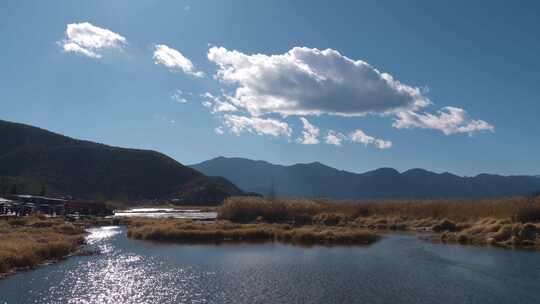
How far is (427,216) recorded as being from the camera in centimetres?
8281

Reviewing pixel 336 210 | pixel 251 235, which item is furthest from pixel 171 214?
pixel 251 235

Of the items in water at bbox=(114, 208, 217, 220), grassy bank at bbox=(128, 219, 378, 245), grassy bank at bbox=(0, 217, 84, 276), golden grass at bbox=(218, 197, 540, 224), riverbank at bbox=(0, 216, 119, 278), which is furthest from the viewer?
water at bbox=(114, 208, 217, 220)

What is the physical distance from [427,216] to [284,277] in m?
53.0

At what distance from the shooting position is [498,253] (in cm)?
4828

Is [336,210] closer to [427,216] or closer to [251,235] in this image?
[427,216]

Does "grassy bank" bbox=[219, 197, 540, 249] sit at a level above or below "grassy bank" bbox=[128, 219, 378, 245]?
above

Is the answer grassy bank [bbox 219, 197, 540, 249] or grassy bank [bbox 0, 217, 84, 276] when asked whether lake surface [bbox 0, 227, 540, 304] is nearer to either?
grassy bank [bbox 0, 217, 84, 276]

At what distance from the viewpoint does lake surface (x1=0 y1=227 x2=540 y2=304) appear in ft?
97.1

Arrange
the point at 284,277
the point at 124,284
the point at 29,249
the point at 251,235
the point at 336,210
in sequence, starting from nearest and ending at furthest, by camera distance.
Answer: the point at 124,284 → the point at 284,277 → the point at 29,249 → the point at 251,235 → the point at 336,210

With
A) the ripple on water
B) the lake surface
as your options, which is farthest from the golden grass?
the ripple on water

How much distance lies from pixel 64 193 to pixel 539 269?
17208 centimetres

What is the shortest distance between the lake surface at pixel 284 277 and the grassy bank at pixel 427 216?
323 inches

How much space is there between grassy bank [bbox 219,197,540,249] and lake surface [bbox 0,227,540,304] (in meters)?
8.21

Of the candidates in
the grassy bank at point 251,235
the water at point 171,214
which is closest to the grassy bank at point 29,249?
the grassy bank at point 251,235
